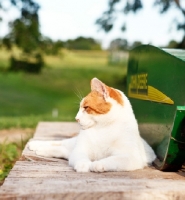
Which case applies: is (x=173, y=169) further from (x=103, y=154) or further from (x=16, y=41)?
(x=16, y=41)

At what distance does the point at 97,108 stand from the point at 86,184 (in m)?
0.62

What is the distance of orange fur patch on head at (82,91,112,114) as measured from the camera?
2.52 meters

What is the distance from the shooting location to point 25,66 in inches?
408

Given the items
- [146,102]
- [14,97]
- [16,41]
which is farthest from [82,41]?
[146,102]

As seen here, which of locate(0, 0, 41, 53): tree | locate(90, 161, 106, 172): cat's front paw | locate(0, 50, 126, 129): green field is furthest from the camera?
locate(0, 50, 126, 129): green field

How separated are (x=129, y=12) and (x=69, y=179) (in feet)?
28.6

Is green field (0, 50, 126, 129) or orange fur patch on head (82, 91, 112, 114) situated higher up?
orange fur patch on head (82, 91, 112, 114)

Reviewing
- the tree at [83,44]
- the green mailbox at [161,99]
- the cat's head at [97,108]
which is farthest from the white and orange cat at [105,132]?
the tree at [83,44]

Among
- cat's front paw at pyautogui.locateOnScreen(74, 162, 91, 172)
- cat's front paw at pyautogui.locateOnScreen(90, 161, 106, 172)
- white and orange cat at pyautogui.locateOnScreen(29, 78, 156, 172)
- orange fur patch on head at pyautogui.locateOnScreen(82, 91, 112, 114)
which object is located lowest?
cat's front paw at pyautogui.locateOnScreen(74, 162, 91, 172)

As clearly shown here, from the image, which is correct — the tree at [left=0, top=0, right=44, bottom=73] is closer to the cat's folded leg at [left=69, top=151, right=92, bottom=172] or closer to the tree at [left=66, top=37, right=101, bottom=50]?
the tree at [left=66, top=37, right=101, bottom=50]

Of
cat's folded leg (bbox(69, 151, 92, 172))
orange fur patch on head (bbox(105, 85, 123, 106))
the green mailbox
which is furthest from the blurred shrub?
cat's folded leg (bbox(69, 151, 92, 172))

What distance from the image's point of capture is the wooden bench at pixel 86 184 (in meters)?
1.88

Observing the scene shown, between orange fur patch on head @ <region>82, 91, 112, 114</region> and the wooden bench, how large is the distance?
38 cm

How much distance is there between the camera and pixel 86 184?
6.65 feet
